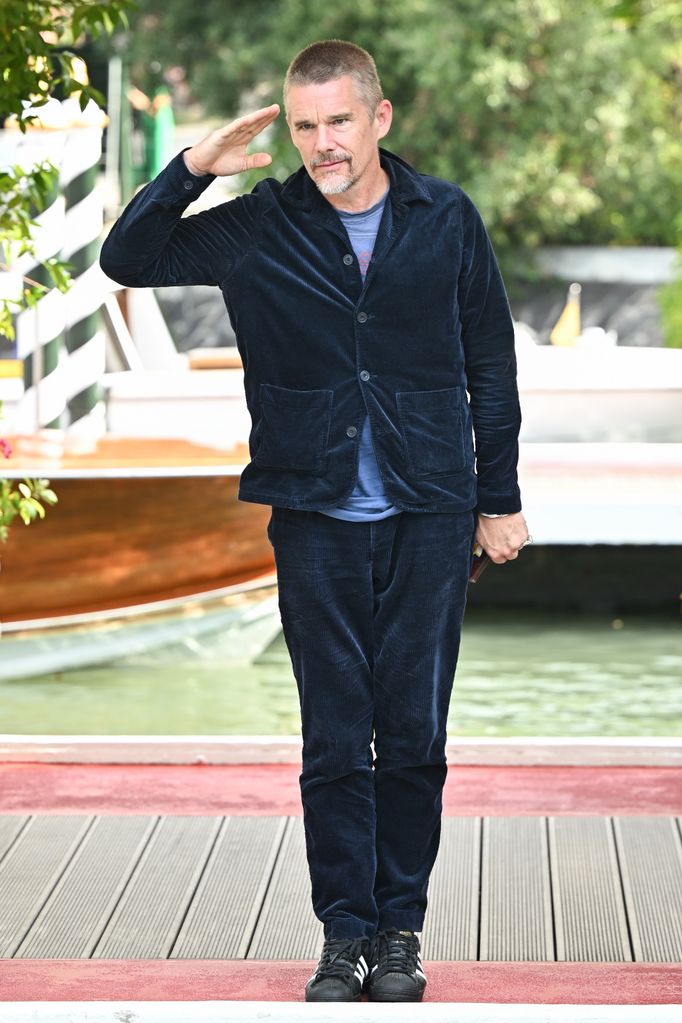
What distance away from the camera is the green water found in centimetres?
781

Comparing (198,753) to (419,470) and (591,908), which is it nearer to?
(591,908)

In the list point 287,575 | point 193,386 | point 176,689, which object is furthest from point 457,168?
point 287,575

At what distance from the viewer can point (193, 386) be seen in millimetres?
11391

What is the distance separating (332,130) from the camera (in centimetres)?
279

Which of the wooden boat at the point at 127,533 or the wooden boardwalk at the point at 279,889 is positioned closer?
the wooden boardwalk at the point at 279,889

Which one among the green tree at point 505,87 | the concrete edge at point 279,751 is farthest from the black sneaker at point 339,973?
the green tree at point 505,87

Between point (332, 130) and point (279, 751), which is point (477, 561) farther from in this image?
point (279, 751)

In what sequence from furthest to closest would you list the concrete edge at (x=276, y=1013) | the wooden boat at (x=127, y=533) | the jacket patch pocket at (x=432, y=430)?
the wooden boat at (x=127, y=533) → the jacket patch pocket at (x=432, y=430) → the concrete edge at (x=276, y=1013)

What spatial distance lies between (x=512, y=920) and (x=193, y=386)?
8276 millimetres

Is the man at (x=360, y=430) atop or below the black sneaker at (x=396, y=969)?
atop

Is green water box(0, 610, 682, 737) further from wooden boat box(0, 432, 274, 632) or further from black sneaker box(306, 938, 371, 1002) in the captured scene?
black sneaker box(306, 938, 371, 1002)

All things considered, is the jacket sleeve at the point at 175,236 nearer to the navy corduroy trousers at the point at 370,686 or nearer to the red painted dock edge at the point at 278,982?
the navy corduroy trousers at the point at 370,686

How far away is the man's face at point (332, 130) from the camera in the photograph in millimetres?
2777

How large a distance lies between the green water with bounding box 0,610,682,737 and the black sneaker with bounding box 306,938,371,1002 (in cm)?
466
